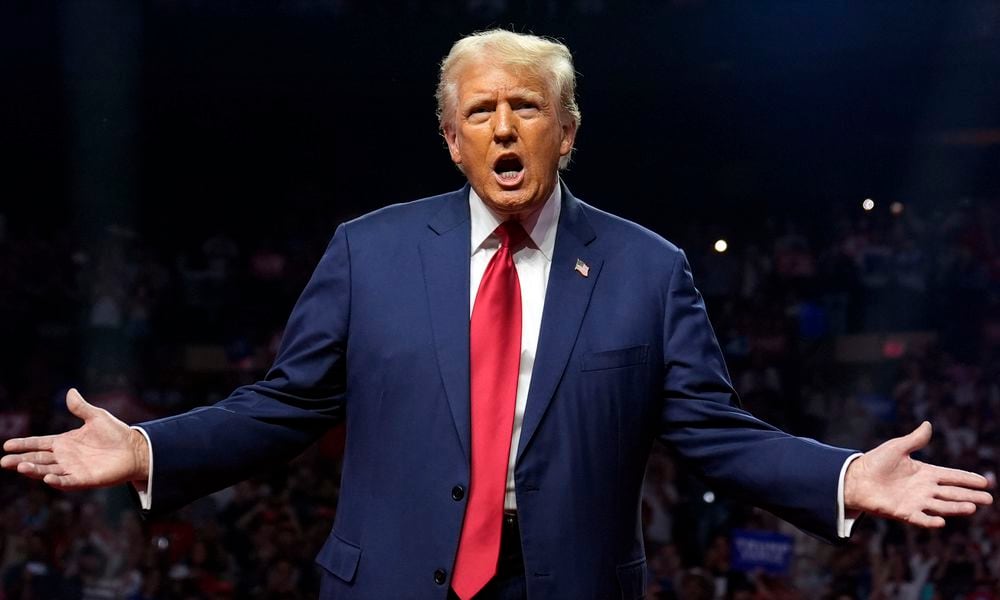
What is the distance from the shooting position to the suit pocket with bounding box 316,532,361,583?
1917 mm

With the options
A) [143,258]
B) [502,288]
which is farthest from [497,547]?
[143,258]

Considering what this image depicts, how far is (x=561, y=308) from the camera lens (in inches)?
76.6

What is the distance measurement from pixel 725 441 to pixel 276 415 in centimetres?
68

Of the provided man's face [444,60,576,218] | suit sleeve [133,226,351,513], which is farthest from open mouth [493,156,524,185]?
suit sleeve [133,226,351,513]

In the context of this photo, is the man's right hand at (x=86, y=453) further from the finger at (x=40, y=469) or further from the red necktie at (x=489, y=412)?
the red necktie at (x=489, y=412)

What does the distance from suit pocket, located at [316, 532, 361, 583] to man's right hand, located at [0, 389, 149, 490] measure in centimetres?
29

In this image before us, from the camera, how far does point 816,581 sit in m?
6.02

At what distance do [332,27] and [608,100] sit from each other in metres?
2.01

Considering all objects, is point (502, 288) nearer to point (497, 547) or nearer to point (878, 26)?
point (497, 547)

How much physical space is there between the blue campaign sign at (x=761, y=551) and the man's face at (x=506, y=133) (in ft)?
14.6

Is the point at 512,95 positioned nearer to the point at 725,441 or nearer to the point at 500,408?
the point at 500,408

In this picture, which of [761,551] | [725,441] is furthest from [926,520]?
[761,551]

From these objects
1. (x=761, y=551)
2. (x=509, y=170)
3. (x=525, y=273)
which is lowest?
(x=761, y=551)

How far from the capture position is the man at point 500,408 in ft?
6.12
